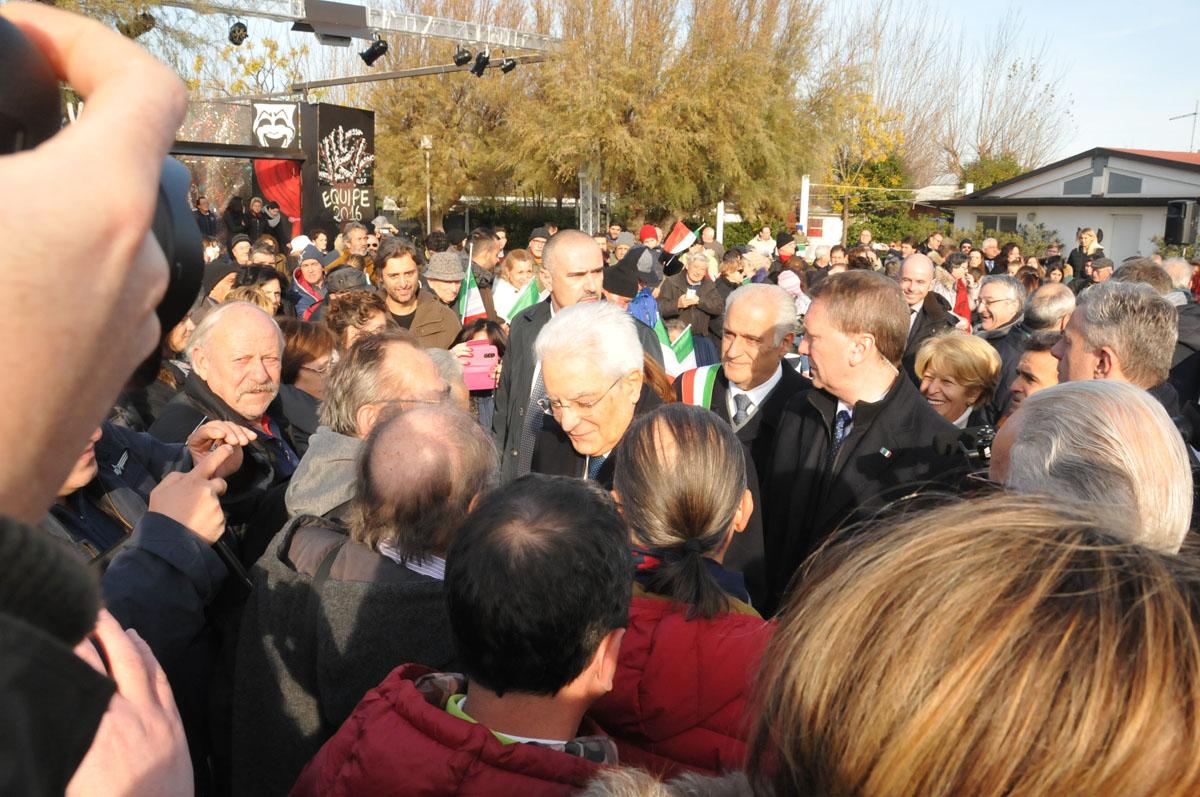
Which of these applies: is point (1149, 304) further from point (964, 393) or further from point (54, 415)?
point (54, 415)

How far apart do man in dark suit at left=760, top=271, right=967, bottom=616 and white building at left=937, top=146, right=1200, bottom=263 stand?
31.5 m

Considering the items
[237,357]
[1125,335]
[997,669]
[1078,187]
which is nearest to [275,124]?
[237,357]

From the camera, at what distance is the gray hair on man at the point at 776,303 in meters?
4.32

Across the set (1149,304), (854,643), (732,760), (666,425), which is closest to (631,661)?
(732,760)

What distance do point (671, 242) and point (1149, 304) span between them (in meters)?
6.59

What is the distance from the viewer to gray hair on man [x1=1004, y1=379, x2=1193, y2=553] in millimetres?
1839

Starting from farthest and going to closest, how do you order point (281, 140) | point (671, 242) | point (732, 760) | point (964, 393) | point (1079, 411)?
1. point (281, 140)
2. point (671, 242)
3. point (964, 393)
4. point (1079, 411)
5. point (732, 760)

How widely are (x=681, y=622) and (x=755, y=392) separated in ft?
8.23

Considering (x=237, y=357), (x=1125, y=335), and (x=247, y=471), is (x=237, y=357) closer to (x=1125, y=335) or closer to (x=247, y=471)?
(x=247, y=471)

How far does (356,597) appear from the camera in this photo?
221 centimetres

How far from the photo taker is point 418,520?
7.57ft

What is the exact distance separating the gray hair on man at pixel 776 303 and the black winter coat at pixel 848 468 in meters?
0.73

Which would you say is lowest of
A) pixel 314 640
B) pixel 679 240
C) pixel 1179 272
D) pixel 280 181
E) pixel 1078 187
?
pixel 314 640

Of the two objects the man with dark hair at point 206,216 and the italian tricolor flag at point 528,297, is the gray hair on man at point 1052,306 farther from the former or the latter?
the man with dark hair at point 206,216
